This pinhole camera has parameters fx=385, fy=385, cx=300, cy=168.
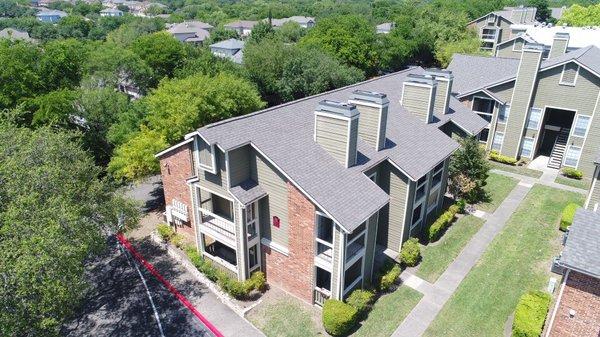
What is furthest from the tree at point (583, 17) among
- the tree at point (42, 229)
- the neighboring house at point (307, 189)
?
the tree at point (42, 229)

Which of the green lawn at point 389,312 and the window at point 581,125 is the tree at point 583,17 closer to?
the window at point 581,125

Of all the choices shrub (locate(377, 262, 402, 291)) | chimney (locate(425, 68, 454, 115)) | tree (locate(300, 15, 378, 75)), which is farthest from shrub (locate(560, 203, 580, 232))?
tree (locate(300, 15, 378, 75))

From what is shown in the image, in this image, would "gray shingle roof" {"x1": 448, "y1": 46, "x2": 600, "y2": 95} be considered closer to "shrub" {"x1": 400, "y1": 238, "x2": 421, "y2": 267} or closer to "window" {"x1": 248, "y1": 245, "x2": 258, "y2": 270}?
"shrub" {"x1": 400, "y1": 238, "x2": 421, "y2": 267}

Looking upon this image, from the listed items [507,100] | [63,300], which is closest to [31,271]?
[63,300]

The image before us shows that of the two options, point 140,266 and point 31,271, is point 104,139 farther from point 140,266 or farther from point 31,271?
point 31,271

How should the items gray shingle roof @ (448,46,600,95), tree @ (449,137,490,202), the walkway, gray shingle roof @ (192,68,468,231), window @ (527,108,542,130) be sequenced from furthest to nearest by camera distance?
window @ (527,108,542,130), gray shingle roof @ (448,46,600,95), tree @ (449,137,490,202), the walkway, gray shingle roof @ (192,68,468,231)

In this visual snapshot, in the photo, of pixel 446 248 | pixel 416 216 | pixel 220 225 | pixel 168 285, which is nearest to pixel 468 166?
pixel 416 216
